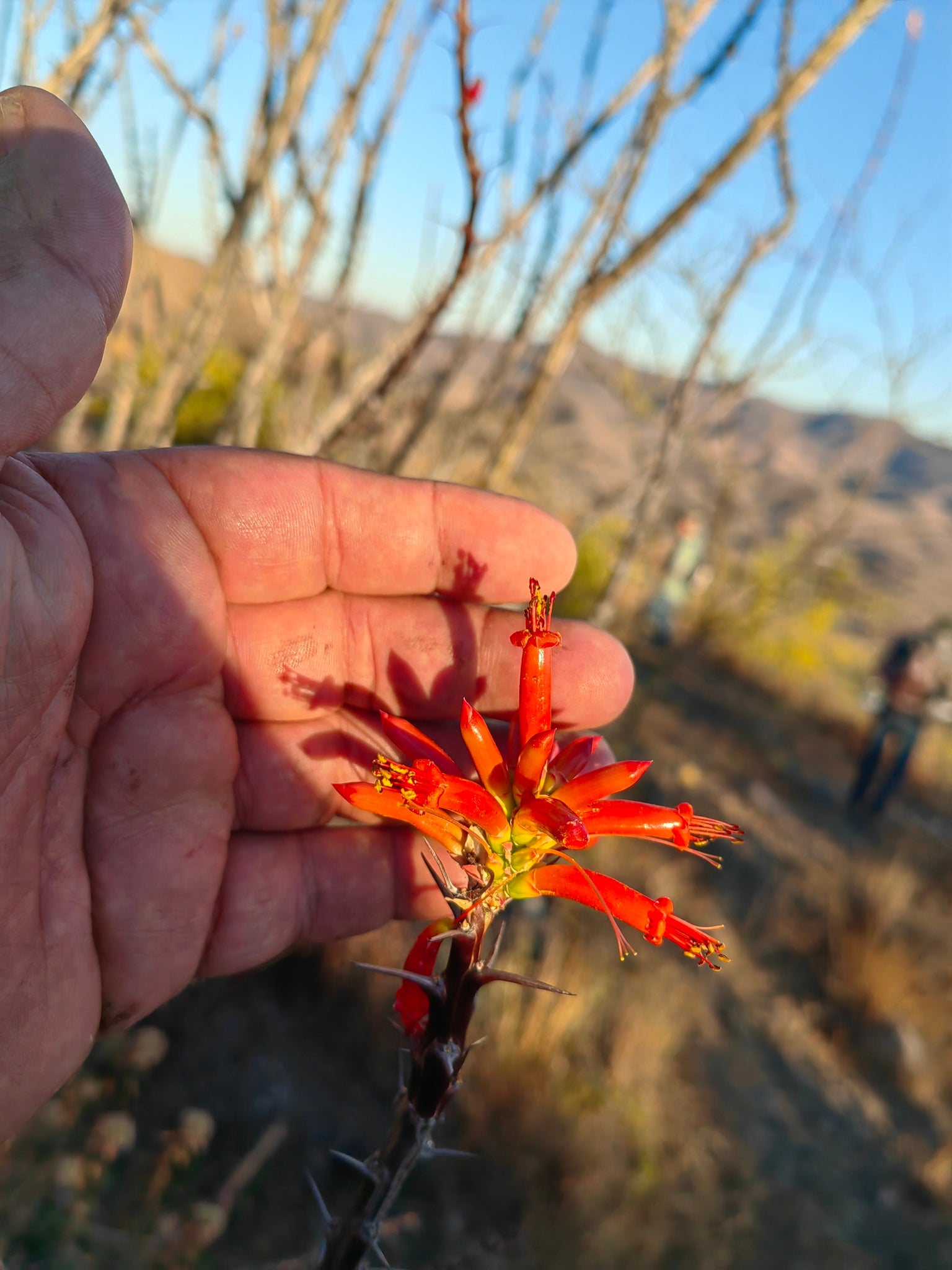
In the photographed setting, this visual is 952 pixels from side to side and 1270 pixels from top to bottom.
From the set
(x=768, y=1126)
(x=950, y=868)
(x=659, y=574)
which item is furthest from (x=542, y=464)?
(x=768, y=1126)

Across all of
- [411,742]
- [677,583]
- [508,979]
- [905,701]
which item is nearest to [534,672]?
[411,742]

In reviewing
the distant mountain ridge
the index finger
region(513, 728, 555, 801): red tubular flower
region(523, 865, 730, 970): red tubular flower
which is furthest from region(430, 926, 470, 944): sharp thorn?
the distant mountain ridge

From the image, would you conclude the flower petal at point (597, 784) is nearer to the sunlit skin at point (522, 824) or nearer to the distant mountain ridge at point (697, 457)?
the sunlit skin at point (522, 824)

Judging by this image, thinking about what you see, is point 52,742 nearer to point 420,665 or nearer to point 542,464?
point 420,665

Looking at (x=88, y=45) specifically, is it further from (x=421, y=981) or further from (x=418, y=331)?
(x=421, y=981)

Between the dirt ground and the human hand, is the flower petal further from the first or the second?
the dirt ground

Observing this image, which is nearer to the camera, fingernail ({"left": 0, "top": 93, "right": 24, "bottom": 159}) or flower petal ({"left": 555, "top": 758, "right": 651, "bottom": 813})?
fingernail ({"left": 0, "top": 93, "right": 24, "bottom": 159})
